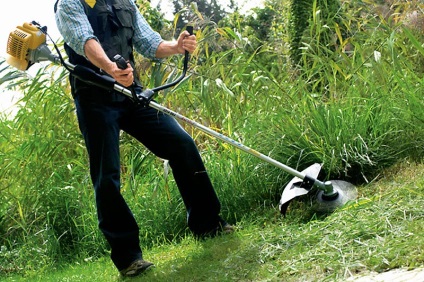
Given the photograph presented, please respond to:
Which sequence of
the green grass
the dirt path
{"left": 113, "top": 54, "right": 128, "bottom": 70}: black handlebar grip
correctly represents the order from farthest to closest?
{"left": 113, "top": 54, "right": 128, "bottom": 70}: black handlebar grip → the green grass → the dirt path

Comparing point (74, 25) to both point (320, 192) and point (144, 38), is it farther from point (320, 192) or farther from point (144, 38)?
point (320, 192)

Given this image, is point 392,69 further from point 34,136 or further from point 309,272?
point 34,136

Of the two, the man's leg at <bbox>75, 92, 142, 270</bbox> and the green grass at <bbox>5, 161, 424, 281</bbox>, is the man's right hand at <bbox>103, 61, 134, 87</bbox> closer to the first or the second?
the man's leg at <bbox>75, 92, 142, 270</bbox>

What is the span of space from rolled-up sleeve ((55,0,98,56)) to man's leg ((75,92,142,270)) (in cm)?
32

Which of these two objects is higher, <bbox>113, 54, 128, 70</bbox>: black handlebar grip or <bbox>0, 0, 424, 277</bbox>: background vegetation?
<bbox>113, 54, 128, 70</bbox>: black handlebar grip

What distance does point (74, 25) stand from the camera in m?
3.77

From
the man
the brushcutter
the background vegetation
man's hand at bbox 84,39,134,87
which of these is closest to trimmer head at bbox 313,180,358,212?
the brushcutter

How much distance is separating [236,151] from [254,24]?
12.2m

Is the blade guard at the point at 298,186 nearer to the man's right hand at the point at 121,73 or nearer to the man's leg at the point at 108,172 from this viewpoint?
the man's leg at the point at 108,172

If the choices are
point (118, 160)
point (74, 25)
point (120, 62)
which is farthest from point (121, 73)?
point (118, 160)

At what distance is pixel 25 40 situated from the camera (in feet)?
13.5

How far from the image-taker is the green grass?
2.97m

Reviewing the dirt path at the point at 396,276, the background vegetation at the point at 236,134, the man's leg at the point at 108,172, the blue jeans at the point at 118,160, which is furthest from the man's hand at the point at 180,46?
the dirt path at the point at 396,276

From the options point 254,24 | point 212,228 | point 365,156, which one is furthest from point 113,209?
point 254,24
